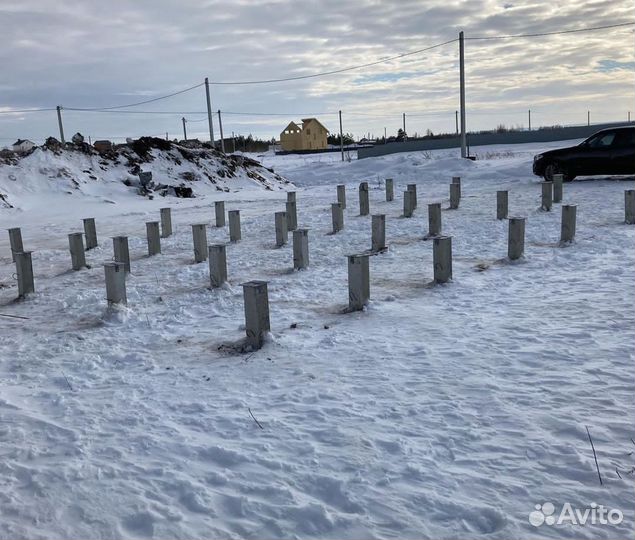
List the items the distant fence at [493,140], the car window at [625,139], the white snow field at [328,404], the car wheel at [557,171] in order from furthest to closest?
1. the distant fence at [493,140]
2. the car wheel at [557,171]
3. the car window at [625,139]
4. the white snow field at [328,404]

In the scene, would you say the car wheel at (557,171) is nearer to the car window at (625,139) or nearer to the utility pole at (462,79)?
the car window at (625,139)

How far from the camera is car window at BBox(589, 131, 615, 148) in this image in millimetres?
16375

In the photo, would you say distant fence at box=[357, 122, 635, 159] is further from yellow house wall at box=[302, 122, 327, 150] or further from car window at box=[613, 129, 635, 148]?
yellow house wall at box=[302, 122, 327, 150]

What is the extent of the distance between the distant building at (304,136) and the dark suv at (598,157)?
47.9 metres

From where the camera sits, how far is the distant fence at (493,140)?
1415 inches

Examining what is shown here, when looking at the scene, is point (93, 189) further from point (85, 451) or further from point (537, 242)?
point (85, 451)

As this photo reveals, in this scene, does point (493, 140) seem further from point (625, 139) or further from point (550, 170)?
point (625, 139)

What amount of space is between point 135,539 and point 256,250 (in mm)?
7661

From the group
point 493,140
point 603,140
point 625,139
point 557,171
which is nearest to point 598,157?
point 603,140

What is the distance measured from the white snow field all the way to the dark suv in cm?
892

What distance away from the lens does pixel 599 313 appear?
5.58 metres

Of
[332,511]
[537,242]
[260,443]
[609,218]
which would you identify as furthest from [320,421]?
[609,218]

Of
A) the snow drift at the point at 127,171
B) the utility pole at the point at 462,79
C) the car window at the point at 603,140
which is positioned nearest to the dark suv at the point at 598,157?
the car window at the point at 603,140

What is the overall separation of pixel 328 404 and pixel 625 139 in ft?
49.7
